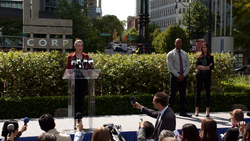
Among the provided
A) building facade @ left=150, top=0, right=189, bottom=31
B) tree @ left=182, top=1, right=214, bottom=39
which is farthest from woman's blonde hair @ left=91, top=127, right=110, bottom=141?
building facade @ left=150, top=0, right=189, bottom=31

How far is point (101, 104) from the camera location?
28.6ft

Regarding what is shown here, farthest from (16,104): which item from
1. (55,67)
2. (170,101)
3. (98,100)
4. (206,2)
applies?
(206,2)

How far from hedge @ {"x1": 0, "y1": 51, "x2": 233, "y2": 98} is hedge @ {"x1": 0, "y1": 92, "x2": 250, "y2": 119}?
517 millimetres

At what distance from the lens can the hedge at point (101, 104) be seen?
327 inches

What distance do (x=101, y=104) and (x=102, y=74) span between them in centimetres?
98

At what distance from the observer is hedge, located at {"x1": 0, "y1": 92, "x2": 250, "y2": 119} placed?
8.30m

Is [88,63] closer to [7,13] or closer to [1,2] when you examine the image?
[7,13]

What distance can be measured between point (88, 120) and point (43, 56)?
12.0ft

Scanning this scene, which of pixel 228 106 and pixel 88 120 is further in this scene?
pixel 228 106

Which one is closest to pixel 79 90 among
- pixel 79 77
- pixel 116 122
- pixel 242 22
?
pixel 79 77

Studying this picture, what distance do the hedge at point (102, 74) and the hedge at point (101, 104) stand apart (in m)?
0.52

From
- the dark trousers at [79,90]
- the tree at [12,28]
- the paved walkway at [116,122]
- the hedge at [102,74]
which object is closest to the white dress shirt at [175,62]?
the paved walkway at [116,122]

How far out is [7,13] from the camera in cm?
5003

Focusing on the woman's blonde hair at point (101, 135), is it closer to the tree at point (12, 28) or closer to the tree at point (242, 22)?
the tree at point (242, 22)
